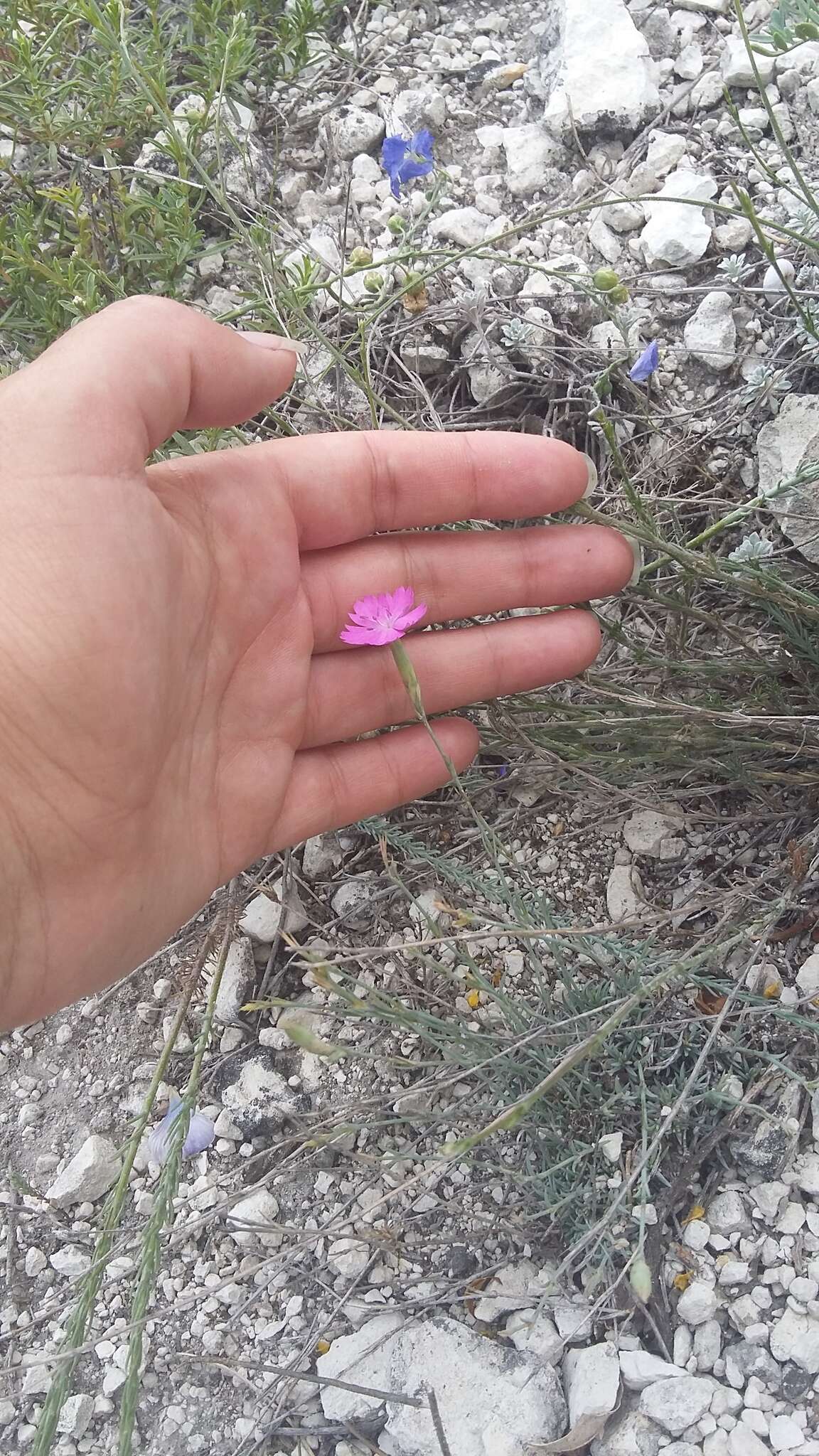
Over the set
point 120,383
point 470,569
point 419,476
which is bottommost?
point 470,569

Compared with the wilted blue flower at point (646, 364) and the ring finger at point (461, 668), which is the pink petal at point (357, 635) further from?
the wilted blue flower at point (646, 364)

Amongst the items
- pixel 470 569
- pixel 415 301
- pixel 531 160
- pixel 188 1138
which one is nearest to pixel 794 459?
pixel 470 569

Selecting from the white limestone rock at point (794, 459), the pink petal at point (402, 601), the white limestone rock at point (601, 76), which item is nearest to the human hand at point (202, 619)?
the pink petal at point (402, 601)

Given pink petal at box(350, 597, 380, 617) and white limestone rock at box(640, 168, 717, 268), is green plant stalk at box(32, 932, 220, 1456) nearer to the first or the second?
pink petal at box(350, 597, 380, 617)

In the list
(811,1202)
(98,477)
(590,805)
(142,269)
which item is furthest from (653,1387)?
(142,269)

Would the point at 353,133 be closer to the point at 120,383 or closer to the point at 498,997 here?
the point at 120,383


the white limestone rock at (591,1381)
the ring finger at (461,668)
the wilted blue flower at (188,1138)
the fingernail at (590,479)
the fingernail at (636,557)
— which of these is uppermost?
the fingernail at (590,479)

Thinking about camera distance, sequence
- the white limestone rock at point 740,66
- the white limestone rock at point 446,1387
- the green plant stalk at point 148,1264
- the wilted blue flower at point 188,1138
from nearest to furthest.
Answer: the green plant stalk at point 148,1264, the white limestone rock at point 446,1387, the wilted blue flower at point 188,1138, the white limestone rock at point 740,66
